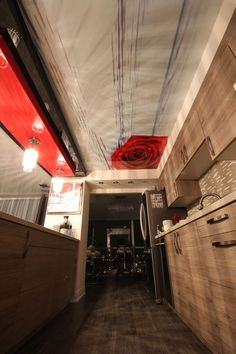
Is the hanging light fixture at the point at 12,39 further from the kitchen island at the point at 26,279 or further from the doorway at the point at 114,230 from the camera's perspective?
the doorway at the point at 114,230

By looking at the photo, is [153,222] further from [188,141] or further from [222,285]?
[222,285]

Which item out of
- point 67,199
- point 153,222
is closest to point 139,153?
point 153,222

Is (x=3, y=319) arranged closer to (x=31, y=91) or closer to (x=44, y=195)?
(x=31, y=91)

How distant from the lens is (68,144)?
244cm

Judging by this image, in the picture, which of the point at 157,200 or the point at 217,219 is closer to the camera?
the point at 217,219

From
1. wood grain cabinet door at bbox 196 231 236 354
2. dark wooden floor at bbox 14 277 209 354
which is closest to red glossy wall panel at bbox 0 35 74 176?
wood grain cabinet door at bbox 196 231 236 354

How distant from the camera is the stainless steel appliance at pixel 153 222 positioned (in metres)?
2.40

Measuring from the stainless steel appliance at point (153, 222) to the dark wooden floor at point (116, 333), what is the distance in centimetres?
41

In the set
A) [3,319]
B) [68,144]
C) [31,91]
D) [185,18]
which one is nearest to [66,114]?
[68,144]

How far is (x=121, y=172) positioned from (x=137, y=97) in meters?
1.78

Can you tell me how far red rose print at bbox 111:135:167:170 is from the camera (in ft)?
8.90

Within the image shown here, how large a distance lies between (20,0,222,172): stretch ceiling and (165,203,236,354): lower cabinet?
1.41m

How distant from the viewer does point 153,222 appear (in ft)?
8.81

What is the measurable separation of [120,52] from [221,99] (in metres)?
0.95
